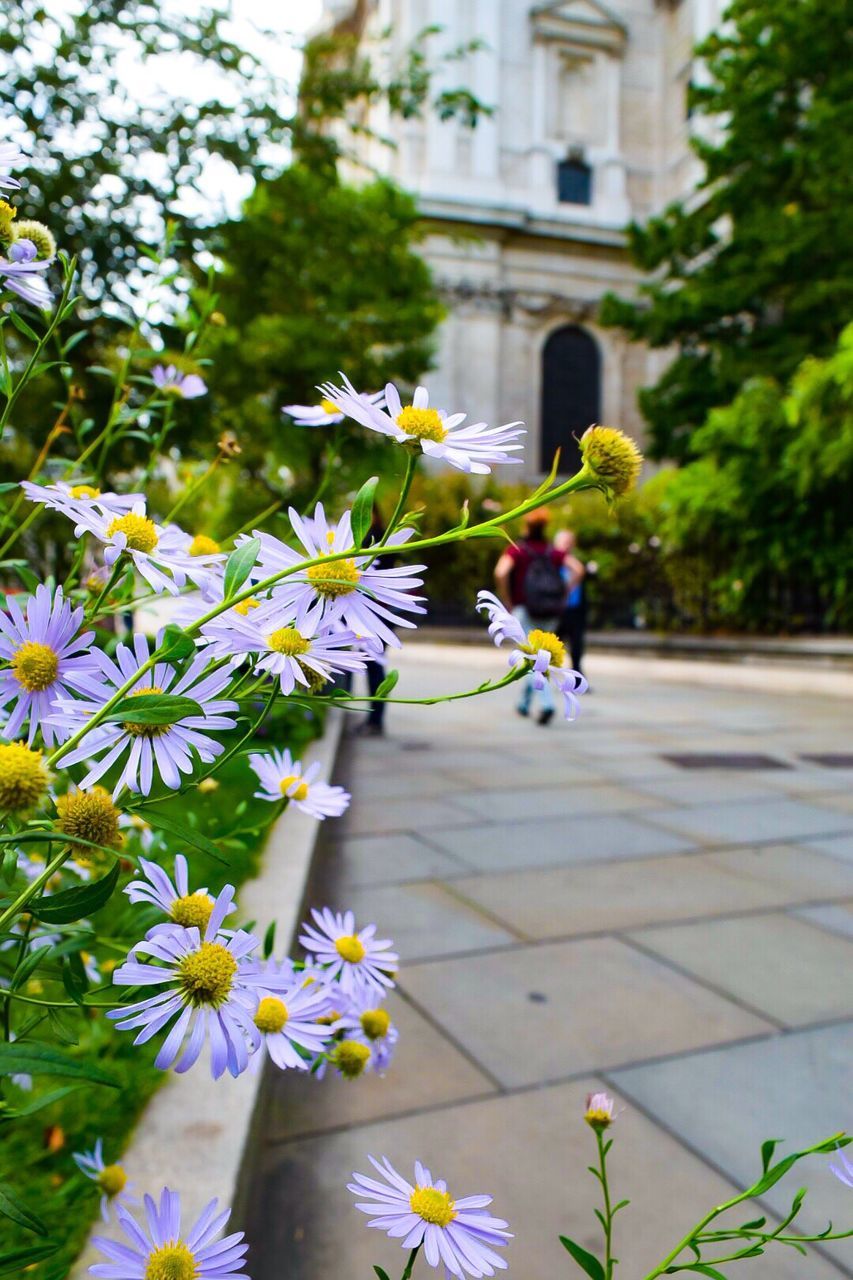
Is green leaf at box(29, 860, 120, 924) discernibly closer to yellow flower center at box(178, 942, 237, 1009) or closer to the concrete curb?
yellow flower center at box(178, 942, 237, 1009)

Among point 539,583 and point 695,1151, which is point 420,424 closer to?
point 695,1151

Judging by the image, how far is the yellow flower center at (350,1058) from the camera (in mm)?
1170

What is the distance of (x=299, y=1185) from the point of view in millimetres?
1948

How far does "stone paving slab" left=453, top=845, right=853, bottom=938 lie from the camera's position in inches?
136

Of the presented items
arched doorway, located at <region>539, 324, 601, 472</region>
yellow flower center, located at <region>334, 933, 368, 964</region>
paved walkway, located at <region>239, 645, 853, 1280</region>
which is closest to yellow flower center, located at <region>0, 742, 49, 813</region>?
yellow flower center, located at <region>334, 933, 368, 964</region>

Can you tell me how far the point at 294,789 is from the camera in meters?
1.13

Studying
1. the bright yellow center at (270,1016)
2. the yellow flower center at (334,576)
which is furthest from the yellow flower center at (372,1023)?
the yellow flower center at (334,576)

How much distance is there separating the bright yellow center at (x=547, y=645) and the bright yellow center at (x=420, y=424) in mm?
186

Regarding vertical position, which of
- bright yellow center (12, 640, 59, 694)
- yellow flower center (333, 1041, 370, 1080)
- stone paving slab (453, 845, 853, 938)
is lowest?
stone paving slab (453, 845, 853, 938)

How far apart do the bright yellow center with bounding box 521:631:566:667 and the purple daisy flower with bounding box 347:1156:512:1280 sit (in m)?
0.41

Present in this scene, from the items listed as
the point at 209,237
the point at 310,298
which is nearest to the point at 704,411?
the point at 310,298

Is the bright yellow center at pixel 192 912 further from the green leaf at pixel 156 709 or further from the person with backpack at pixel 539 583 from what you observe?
the person with backpack at pixel 539 583

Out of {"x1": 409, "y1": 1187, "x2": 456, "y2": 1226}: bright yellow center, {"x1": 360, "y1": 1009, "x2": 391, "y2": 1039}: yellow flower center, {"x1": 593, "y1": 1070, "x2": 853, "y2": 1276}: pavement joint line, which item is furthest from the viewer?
{"x1": 593, "y1": 1070, "x2": 853, "y2": 1276}: pavement joint line

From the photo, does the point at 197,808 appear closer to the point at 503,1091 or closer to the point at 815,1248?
the point at 503,1091
